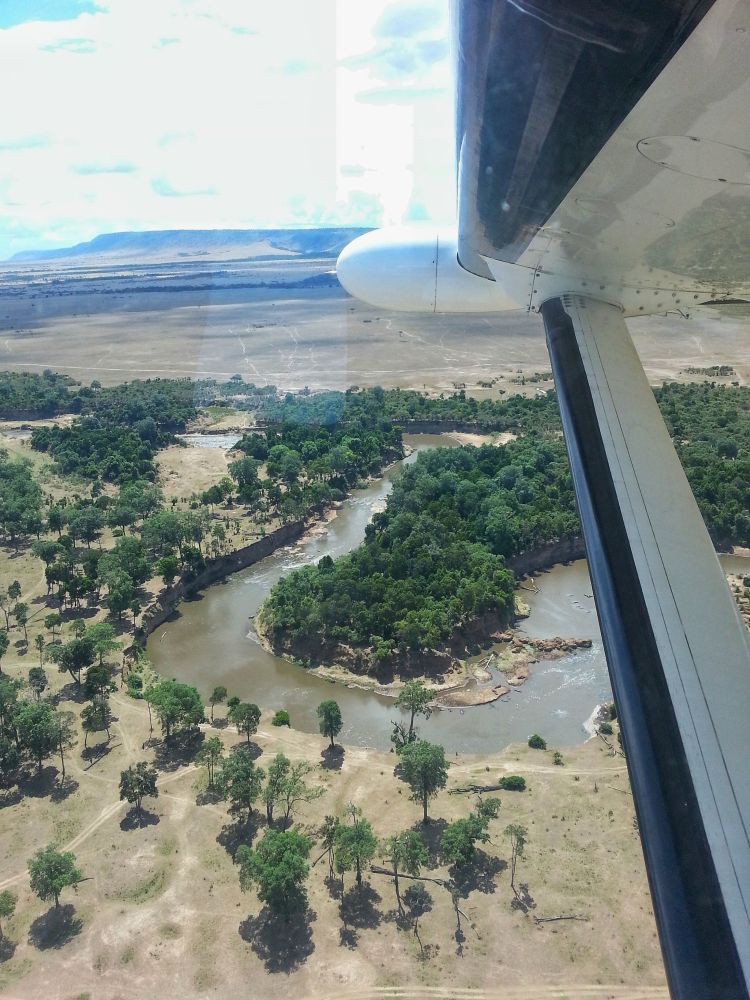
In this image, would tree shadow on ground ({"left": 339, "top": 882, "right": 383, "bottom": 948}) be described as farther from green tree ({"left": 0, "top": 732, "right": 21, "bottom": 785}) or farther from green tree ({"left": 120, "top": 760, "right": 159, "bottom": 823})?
green tree ({"left": 0, "top": 732, "right": 21, "bottom": 785})

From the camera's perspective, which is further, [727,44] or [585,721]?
[585,721]

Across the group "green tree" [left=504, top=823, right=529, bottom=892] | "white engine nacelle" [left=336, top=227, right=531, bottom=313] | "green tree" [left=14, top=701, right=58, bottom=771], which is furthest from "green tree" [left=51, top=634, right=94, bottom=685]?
"white engine nacelle" [left=336, top=227, right=531, bottom=313]

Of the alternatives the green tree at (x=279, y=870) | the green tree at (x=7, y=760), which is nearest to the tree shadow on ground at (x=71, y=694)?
the green tree at (x=7, y=760)

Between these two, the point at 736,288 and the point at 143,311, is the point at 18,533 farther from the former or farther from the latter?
the point at 143,311

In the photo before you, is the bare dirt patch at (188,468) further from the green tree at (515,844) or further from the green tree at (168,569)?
the green tree at (515,844)

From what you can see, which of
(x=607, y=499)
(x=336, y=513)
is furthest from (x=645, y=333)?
(x=607, y=499)
